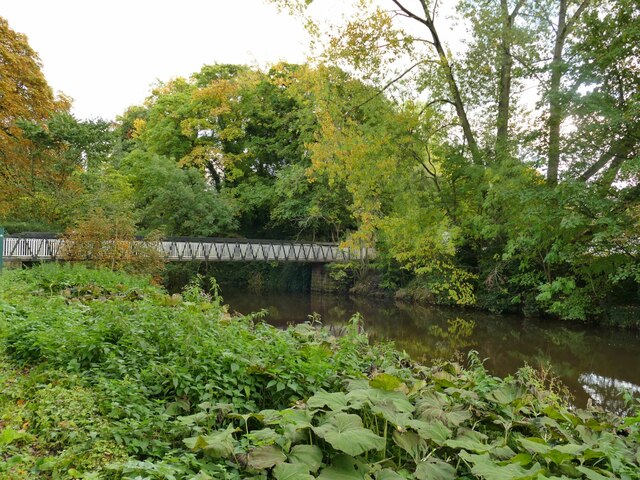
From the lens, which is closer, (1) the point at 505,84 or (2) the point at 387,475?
(2) the point at 387,475

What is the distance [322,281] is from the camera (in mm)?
24984

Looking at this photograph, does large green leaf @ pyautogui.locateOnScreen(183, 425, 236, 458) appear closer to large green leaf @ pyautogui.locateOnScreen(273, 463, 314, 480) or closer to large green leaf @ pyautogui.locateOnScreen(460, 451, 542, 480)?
large green leaf @ pyautogui.locateOnScreen(273, 463, 314, 480)

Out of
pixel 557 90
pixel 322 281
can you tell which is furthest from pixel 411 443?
pixel 322 281

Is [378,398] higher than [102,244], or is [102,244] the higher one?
[102,244]

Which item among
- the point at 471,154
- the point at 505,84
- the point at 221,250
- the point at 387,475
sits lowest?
the point at 387,475

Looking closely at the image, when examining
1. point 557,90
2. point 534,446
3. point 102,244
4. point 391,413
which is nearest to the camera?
point 534,446

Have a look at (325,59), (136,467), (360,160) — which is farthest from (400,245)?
(136,467)

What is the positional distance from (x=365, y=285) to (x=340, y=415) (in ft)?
65.2

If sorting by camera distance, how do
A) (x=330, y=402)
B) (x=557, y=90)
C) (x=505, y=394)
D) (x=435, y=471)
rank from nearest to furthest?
(x=435, y=471) → (x=330, y=402) → (x=505, y=394) → (x=557, y=90)

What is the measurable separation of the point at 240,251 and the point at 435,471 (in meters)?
19.7

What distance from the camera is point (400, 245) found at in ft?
55.5

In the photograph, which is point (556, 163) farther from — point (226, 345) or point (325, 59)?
point (226, 345)

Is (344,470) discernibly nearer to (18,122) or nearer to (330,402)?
(330,402)

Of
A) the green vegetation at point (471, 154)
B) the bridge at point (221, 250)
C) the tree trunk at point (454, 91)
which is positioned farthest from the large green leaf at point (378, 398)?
the tree trunk at point (454, 91)
